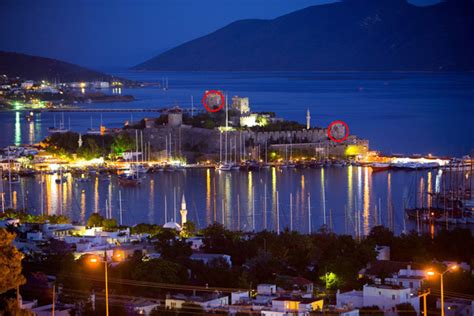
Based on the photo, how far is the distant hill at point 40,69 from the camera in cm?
6738

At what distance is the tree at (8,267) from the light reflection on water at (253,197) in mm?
6729

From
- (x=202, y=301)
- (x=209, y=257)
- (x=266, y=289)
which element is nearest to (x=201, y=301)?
(x=202, y=301)

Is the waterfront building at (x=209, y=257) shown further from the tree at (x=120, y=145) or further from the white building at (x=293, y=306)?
the tree at (x=120, y=145)

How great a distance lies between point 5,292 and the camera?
7715mm

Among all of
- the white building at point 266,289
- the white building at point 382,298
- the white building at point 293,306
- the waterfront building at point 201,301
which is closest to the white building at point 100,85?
the white building at point 266,289

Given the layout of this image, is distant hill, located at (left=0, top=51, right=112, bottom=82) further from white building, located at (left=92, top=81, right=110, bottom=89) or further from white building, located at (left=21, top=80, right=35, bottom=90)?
white building, located at (left=21, top=80, right=35, bottom=90)

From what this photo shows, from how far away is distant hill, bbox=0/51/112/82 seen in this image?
6738 cm

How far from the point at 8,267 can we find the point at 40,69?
208 feet

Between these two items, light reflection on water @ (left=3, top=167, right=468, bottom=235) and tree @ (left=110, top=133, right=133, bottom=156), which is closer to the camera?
light reflection on water @ (left=3, top=167, right=468, bottom=235)

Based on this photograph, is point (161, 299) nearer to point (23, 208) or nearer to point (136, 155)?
point (23, 208)

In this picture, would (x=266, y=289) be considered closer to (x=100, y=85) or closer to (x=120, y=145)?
(x=120, y=145)

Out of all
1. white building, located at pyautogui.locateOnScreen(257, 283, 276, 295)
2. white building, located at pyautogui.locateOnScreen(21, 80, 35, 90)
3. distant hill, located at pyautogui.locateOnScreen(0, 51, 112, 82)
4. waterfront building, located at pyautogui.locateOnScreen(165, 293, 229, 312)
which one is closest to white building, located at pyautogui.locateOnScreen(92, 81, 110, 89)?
distant hill, located at pyautogui.locateOnScreen(0, 51, 112, 82)

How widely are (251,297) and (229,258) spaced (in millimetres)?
1631

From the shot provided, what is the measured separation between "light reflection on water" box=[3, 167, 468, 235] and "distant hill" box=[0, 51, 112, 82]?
46241mm
